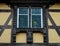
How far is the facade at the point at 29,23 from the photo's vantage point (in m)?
8.57

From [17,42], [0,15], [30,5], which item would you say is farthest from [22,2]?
[17,42]

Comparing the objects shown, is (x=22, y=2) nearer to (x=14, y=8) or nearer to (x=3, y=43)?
(x=14, y=8)

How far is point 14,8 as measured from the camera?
8.95m

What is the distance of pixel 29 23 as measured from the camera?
8.80 m

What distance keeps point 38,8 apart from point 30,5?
1.23ft

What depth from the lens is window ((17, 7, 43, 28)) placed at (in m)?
8.85

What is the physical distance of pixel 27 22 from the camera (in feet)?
29.1

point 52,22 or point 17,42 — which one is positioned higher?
point 52,22

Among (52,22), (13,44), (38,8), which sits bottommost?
(13,44)

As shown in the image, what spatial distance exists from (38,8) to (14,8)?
1.03 m

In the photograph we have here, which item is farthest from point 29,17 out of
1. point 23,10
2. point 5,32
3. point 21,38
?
point 5,32

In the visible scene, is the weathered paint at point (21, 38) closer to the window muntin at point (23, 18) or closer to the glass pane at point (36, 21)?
the window muntin at point (23, 18)

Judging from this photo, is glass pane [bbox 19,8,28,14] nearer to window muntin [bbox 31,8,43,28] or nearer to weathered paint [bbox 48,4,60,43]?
window muntin [bbox 31,8,43,28]

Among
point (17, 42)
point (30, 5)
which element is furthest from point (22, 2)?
point (17, 42)
